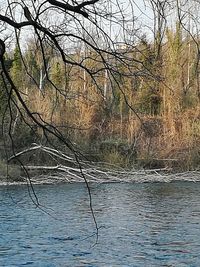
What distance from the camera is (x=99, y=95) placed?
273 centimetres

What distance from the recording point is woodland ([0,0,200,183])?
2.20 metres

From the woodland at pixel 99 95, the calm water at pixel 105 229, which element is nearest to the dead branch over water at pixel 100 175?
the woodland at pixel 99 95

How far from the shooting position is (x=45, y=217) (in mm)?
9812

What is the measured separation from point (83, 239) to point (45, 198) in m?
4.36

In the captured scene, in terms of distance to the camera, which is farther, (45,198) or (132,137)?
(132,137)

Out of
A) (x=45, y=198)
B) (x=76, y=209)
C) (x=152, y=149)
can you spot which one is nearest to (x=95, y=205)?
(x=76, y=209)

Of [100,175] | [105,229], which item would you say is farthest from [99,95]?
[100,175]

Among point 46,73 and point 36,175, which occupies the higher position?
point 46,73

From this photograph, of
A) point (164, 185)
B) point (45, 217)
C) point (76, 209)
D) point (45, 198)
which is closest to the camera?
point (45, 217)

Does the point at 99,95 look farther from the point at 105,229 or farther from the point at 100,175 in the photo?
the point at 100,175

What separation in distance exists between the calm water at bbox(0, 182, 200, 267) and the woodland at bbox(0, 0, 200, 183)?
3.49ft

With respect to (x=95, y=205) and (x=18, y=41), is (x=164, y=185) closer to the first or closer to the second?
(x=95, y=205)

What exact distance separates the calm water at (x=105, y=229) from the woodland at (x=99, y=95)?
3.49 ft

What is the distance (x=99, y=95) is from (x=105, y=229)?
20.4 feet
